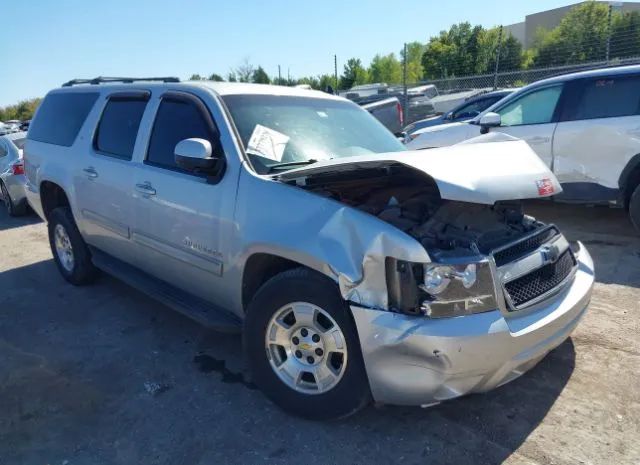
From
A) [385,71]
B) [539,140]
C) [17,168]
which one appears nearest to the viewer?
[539,140]

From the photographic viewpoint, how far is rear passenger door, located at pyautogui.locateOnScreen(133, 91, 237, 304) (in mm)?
3225

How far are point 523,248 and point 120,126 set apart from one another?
3.33 metres

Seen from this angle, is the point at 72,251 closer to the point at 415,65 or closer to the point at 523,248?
the point at 523,248

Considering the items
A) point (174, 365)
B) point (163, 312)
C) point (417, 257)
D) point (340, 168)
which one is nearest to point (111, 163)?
point (163, 312)

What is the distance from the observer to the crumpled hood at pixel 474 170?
8.09 ft

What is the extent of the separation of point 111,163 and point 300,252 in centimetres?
231

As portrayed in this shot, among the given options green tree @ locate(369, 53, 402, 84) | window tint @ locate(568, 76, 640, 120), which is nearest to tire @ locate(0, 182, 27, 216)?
window tint @ locate(568, 76, 640, 120)

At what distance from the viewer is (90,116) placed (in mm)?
4691

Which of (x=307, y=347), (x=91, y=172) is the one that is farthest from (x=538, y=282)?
(x=91, y=172)

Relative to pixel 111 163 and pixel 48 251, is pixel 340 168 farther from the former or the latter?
pixel 48 251

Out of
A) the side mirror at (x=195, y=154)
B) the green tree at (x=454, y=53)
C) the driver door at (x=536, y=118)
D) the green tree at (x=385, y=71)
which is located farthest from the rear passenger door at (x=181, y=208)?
the green tree at (x=385, y=71)

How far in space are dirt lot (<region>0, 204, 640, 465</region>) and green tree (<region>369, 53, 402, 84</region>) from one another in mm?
74132

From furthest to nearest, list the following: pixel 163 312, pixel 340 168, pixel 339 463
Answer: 1. pixel 163 312
2. pixel 340 168
3. pixel 339 463

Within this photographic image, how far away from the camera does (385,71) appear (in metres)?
78.4
